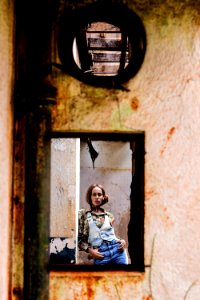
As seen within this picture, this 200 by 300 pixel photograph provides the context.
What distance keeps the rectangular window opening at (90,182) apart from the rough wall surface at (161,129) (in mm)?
80

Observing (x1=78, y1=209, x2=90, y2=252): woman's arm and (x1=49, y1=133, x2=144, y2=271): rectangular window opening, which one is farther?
(x1=78, y1=209, x2=90, y2=252): woman's arm

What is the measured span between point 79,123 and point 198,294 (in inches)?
56.6

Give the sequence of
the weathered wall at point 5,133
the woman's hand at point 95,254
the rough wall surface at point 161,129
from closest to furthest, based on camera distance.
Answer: the weathered wall at point 5,133 < the rough wall surface at point 161,129 < the woman's hand at point 95,254

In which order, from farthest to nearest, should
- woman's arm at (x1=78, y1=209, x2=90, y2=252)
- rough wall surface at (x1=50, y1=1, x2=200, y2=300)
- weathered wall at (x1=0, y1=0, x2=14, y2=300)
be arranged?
woman's arm at (x1=78, y1=209, x2=90, y2=252)
rough wall surface at (x1=50, y1=1, x2=200, y2=300)
weathered wall at (x1=0, y1=0, x2=14, y2=300)

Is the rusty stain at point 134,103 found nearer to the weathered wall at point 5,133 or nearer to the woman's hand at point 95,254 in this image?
the weathered wall at point 5,133

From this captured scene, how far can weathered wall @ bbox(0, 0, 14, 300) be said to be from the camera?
267 cm

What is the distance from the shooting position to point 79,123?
10.3 ft

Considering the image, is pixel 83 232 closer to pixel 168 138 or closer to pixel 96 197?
pixel 96 197

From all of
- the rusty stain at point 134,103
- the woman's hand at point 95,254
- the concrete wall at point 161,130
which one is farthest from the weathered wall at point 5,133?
the woman's hand at point 95,254

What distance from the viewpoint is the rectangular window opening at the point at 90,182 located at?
3164 millimetres

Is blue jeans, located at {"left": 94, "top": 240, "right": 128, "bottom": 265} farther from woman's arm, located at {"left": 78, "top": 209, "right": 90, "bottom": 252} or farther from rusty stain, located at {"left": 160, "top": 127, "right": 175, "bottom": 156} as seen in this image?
rusty stain, located at {"left": 160, "top": 127, "right": 175, "bottom": 156}

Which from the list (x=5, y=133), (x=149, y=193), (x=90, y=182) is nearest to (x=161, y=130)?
(x=149, y=193)

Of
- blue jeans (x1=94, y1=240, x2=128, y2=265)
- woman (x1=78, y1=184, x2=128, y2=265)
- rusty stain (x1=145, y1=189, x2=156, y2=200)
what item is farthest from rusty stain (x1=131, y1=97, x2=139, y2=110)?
blue jeans (x1=94, y1=240, x2=128, y2=265)

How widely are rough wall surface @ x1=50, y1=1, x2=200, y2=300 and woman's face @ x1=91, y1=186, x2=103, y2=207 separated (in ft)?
9.21
